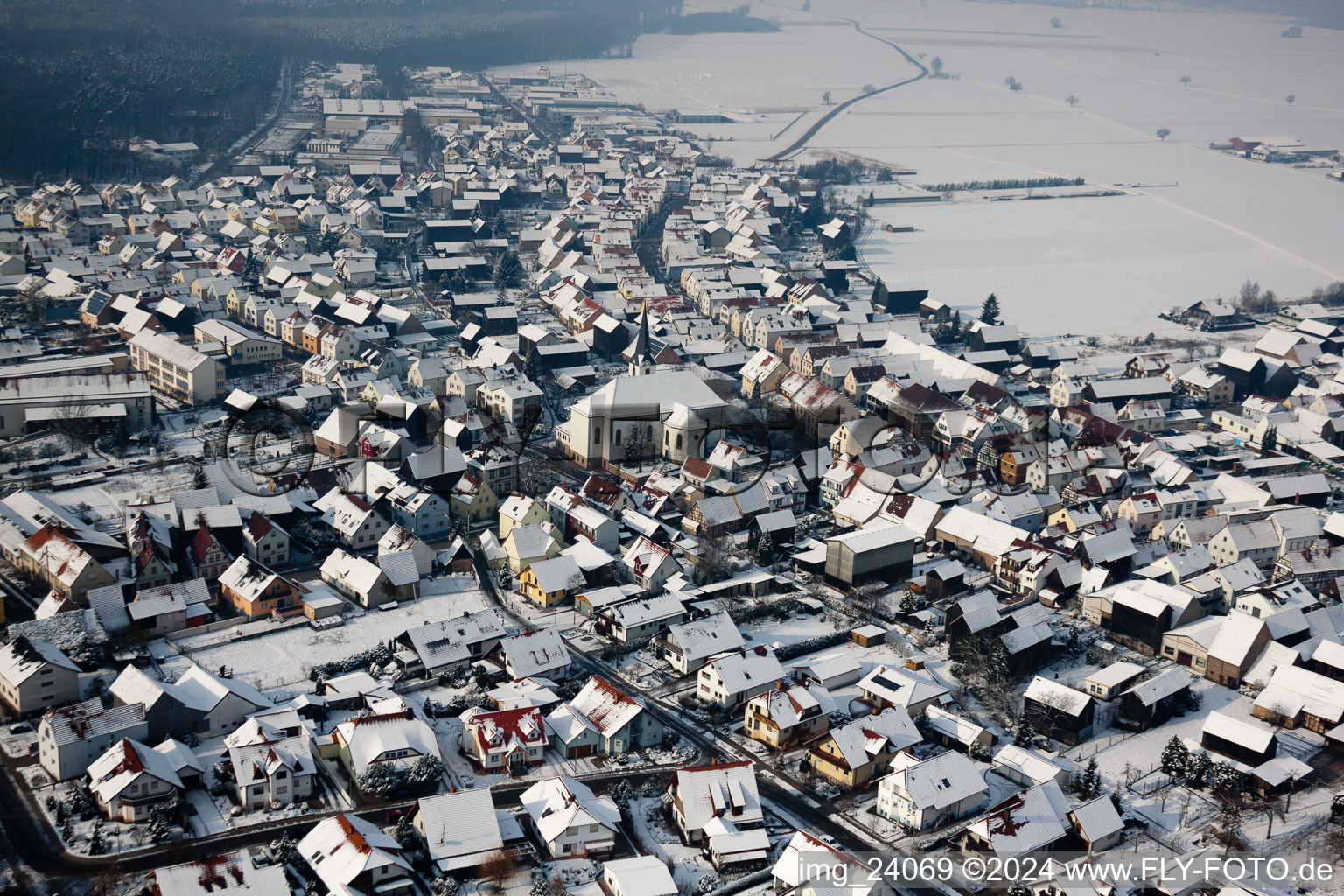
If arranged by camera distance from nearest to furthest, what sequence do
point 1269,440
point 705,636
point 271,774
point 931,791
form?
point 271,774
point 931,791
point 705,636
point 1269,440

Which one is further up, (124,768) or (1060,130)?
(1060,130)

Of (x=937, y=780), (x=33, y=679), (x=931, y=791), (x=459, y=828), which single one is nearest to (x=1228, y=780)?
(x=937, y=780)

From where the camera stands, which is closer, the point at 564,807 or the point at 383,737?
the point at 564,807

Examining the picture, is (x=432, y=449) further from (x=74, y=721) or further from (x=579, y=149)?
(x=579, y=149)

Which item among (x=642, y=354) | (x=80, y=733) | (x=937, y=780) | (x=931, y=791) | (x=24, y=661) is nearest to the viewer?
(x=80, y=733)

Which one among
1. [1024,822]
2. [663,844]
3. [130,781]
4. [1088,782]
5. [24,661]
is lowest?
[663,844]

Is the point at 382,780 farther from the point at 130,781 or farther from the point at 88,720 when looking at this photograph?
the point at 88,720

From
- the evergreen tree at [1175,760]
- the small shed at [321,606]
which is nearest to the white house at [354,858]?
the small shed at [321,606]

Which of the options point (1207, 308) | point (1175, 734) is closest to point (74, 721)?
point (1175, 734)

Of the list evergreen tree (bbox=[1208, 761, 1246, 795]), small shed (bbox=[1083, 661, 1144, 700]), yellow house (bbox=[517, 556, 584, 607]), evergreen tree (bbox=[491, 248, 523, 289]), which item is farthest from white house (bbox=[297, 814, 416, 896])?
evergreen tree (bbox=[491, 248, 523, 289])
